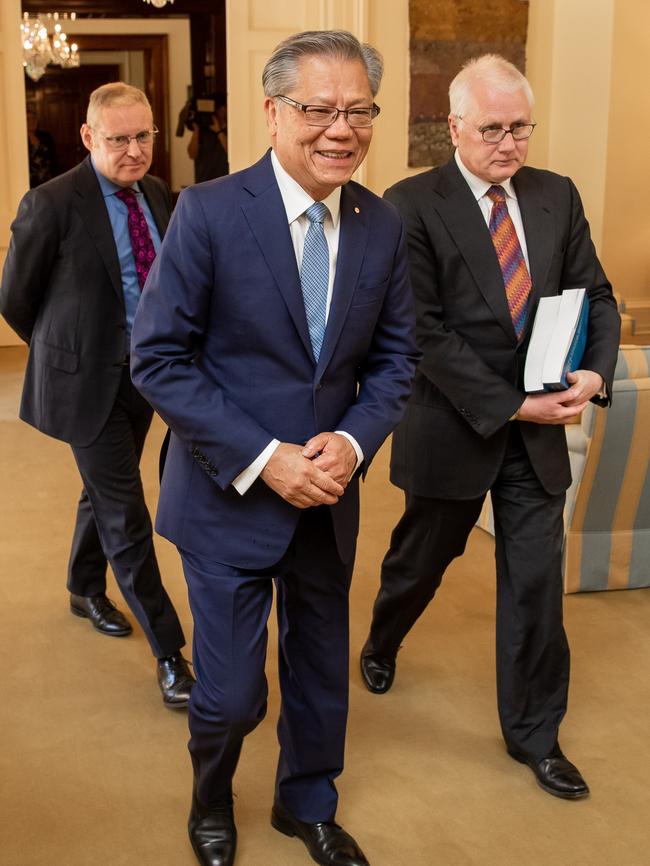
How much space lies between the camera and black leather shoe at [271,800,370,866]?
2.68 meters

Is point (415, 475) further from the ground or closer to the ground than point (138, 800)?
further from the ground

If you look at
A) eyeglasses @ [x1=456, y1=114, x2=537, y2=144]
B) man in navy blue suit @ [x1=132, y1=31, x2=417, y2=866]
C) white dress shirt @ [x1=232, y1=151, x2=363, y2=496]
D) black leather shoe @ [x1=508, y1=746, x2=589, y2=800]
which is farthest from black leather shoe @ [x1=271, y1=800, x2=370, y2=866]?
eyeglasses @ [x1=456, y1=114, x2=537, y2=144]

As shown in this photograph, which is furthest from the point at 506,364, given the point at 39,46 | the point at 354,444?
the point at 39,46

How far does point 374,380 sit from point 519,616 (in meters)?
0.89

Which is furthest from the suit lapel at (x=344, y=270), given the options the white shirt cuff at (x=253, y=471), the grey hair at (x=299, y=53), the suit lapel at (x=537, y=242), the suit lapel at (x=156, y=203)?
the suit lapel at (x=156, y=203)

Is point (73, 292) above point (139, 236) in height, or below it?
below

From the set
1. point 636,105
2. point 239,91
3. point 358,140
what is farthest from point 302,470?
point 636,105

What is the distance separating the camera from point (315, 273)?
2.43m

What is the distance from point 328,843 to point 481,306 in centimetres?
139

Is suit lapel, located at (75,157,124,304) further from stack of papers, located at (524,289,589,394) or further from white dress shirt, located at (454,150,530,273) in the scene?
stack of papers, located at (524,289,589,394)

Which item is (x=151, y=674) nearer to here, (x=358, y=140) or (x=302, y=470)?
(x=302, y=470)

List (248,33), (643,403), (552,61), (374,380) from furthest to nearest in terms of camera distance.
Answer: (552,61), (248,33), (643,403), (374,380)

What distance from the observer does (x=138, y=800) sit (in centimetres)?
300

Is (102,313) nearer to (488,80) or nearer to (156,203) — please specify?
(156,203)
